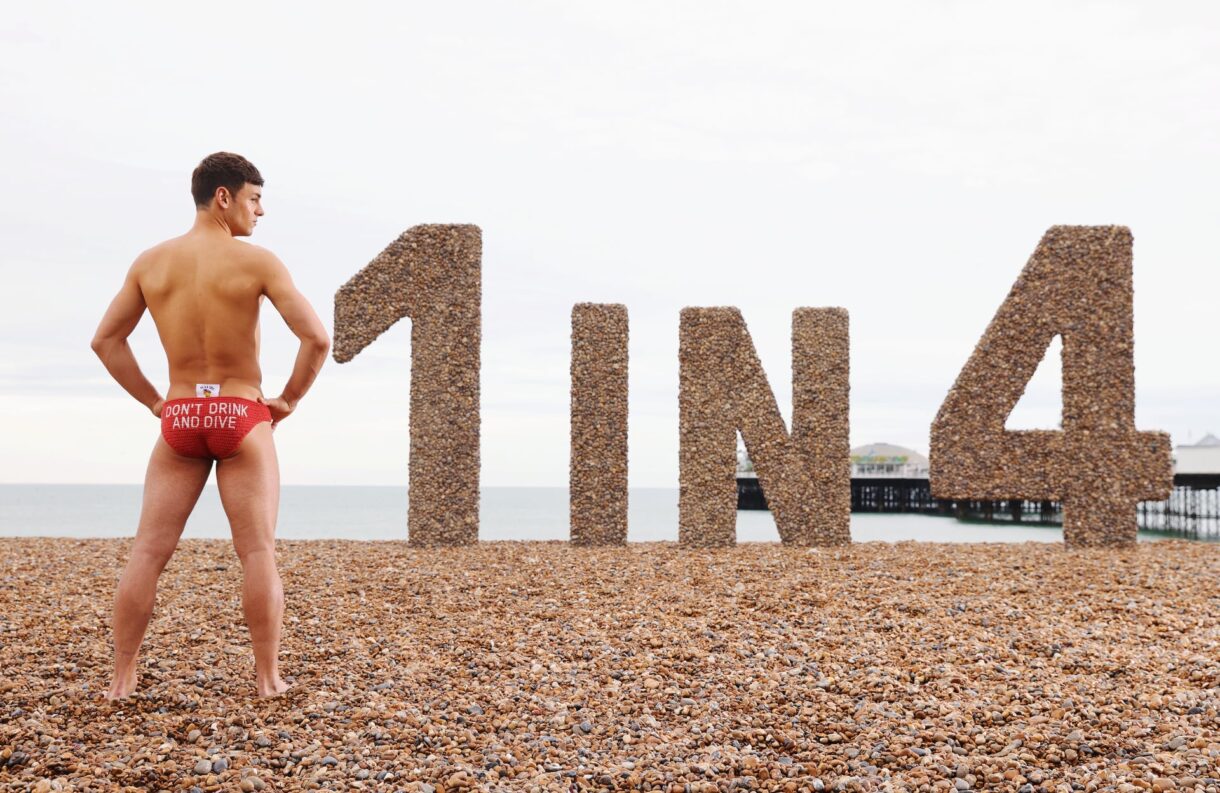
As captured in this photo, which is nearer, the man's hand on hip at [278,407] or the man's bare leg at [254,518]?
the man's bare leg at [254,518]

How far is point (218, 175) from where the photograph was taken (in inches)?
202

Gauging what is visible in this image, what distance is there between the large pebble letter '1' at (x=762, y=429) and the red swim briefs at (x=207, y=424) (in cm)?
626

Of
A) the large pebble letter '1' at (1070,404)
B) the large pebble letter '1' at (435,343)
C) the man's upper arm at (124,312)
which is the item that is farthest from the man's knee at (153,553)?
the large pebble letter '1' at (1070,404)

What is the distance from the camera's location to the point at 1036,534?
34.8m

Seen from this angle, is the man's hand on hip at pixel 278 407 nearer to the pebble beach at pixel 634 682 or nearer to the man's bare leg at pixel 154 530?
the man's bare leg at pixel 154 530

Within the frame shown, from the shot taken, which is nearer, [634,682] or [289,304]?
[289,304]

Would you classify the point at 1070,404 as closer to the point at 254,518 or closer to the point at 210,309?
the point at 254,518

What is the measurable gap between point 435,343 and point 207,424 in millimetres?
5513

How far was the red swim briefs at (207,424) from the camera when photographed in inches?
191

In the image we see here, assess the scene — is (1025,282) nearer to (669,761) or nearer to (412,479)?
(412,479)

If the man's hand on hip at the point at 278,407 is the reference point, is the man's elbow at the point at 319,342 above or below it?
above

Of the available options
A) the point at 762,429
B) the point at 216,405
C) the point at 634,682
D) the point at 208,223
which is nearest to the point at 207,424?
the point at 216,405

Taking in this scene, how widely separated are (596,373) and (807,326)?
2.40m

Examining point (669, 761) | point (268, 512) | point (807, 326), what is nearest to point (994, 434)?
point (807, 326)
